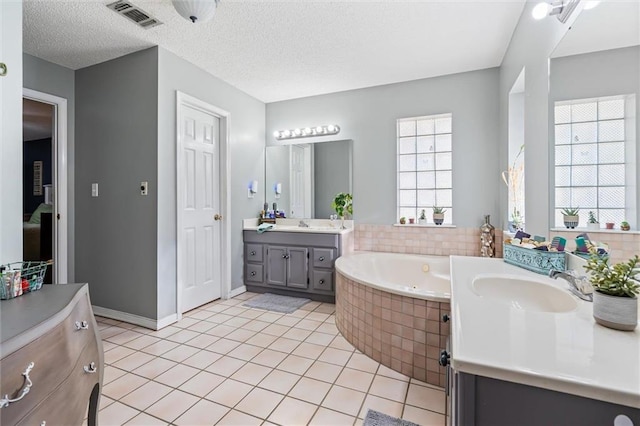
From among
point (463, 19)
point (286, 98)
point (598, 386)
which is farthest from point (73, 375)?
point (286, 98)

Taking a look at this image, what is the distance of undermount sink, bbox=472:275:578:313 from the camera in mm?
1284

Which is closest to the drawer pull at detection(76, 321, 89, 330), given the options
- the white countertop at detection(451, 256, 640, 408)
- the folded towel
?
the white countertop at detection(451, 256, 640, 408)

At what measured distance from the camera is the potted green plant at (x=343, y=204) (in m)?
3.75

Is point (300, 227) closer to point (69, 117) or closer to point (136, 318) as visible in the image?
point (136, 318)

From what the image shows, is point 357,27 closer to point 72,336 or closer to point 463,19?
point 463,19

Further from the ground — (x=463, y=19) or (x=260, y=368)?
(x=463, y=19)

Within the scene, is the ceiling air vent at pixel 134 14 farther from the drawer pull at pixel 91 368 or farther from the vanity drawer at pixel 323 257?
the vanity drawer at pixel 323 257

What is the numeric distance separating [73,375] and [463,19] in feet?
10.2

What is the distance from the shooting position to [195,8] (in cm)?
192

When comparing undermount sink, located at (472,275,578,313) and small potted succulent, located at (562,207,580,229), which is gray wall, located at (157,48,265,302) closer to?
undermount sink, located at (472,275,578,313)

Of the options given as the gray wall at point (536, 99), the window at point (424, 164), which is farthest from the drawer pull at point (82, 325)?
the window at point (424, 164)

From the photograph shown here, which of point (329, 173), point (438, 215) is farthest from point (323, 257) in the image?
point (438, 215)

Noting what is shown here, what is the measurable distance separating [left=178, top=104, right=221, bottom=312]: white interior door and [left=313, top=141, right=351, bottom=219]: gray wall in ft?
4.07

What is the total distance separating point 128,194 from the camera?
9.23 ft
